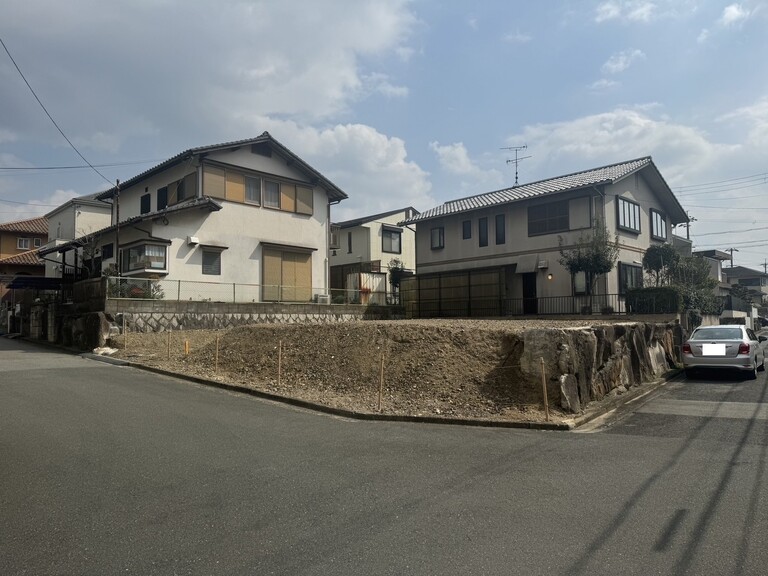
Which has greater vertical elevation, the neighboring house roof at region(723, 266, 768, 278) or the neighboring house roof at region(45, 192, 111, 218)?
the neighboring house roof at region(45, 192, 111, 218)

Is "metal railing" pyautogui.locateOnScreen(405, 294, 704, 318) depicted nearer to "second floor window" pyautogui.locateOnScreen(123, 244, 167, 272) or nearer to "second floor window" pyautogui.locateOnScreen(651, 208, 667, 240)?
"second floor window" pyautogui.locateOnScreen(651, 208, 667, 240)

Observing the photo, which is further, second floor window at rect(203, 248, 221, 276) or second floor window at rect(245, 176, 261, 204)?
second floor window at rect(245, 176, 261, 204)

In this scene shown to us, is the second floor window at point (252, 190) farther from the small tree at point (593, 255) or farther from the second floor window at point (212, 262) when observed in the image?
the small tree at point (593, 255)

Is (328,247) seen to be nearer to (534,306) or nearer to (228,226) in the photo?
(228,226)

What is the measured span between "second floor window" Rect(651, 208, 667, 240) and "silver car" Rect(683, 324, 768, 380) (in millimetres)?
13829

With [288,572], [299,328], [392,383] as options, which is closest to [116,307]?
[299,328]

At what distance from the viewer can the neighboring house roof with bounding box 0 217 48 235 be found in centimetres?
4050

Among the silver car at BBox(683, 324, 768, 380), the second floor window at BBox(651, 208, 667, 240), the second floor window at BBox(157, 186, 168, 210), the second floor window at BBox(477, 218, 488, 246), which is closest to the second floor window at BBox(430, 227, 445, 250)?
the second floor window at BBox(477, 218, 488, 246)

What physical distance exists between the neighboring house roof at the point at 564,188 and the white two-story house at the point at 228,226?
21.0ft

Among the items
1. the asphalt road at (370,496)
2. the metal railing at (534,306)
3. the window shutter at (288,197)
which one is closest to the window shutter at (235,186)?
the window shutter at (288,197)

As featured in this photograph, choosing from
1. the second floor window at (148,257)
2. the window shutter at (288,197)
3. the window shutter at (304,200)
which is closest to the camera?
the second floor window at (148,257)

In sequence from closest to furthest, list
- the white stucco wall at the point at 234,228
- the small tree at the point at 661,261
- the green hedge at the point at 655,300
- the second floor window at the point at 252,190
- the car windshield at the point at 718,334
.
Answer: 1. the car windshield at the point at 718,334
2. the green hedge at the point at 655,300
3. the white stucco wall at the point at 234,228
4. the small tree at the point at 661,261
5. the second floor window at the point at 252,190

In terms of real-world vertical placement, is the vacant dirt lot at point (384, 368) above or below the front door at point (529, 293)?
below

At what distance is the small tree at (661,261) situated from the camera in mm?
23344
